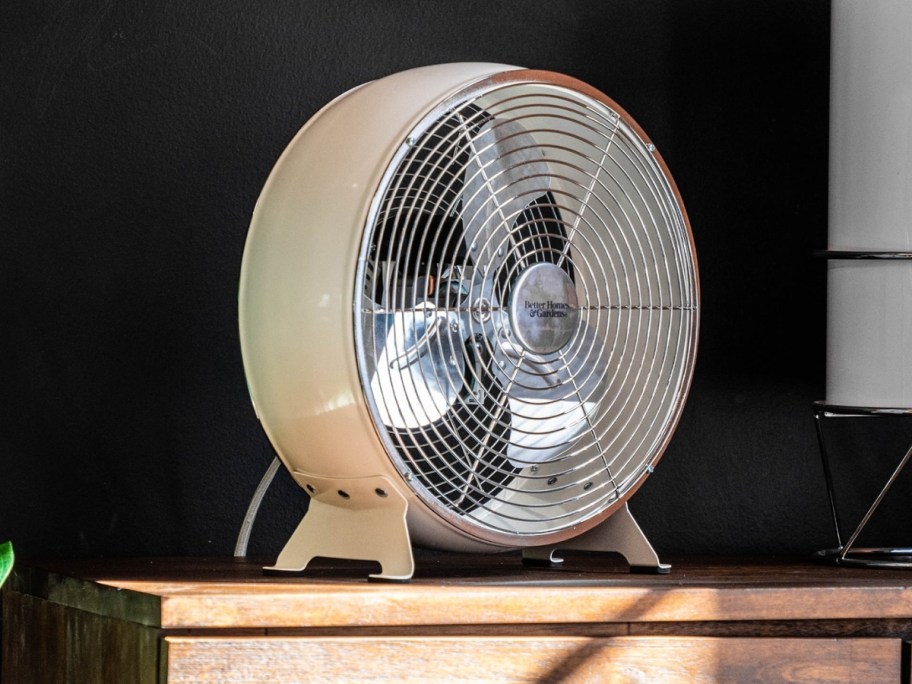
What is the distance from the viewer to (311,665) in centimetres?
104

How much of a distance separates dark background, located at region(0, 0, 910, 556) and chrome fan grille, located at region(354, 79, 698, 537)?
279 mm

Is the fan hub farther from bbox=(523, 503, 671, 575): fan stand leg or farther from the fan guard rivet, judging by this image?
bbox=(523, 503, 671, 575): fan stand leg

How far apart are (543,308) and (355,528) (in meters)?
0.29

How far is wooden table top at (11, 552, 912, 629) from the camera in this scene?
1038 millimetres

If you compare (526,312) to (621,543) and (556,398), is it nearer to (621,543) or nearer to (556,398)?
(556,398)

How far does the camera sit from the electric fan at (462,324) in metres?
1.15

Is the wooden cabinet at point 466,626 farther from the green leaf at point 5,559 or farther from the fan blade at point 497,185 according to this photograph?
the fan blade at point 497,185

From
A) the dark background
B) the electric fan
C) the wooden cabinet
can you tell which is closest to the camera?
the wooden cabinet

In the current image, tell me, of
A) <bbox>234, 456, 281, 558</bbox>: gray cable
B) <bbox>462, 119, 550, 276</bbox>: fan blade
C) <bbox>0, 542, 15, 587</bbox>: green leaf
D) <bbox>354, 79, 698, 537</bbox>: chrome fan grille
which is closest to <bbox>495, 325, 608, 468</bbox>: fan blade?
<bbox>354, 79, 698, 537</bbox>: chrome fan grille

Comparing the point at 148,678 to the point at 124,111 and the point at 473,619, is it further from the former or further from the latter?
the point at 124,111

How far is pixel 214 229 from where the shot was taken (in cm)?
154

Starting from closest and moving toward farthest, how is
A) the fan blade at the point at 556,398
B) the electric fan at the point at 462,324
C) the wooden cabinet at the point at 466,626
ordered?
the wooden cabinet at the point at 466,626 < the electric fan at the point at 462,324 < the fan blade at the point at 556,398

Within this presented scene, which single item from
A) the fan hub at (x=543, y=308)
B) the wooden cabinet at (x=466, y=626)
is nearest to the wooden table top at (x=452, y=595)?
the wooden cabinet at (x=466, y=626)

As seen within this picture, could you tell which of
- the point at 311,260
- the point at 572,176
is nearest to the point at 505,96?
the point at 572,176
